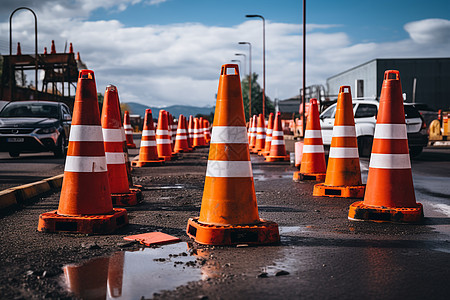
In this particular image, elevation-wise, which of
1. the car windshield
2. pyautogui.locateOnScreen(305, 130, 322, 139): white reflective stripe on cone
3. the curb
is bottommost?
the curb

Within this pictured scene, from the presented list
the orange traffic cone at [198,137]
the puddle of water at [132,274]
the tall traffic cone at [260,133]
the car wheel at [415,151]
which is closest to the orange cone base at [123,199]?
the puddle of water at [132,274]

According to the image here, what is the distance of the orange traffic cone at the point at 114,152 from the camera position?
674 cm

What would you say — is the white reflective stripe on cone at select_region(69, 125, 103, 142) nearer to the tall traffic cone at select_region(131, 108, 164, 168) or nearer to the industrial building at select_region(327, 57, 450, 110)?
the tall traffic cone at select_region(131, 108, 164, 168)

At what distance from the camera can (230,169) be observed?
4.71 m

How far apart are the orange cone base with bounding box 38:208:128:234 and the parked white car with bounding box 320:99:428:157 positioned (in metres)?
12.1

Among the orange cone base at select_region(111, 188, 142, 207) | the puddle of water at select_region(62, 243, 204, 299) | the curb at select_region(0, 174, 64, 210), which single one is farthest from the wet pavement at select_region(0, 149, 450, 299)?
the curb at select_region(0, 174, 64, 210)

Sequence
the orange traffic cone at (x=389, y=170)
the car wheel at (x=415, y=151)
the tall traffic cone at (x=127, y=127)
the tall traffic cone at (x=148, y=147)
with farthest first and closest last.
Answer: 1. the tall traffic cone at (x=127, y=127)
2. the car wheel at (x=415, y=151)
3. the tall traffic cone at (x=148, y=147)
4. the orange traffic cone at (x=389, y=170)

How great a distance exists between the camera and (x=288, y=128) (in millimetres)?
42125

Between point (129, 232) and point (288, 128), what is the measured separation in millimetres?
37610

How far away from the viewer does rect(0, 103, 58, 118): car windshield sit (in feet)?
53.3

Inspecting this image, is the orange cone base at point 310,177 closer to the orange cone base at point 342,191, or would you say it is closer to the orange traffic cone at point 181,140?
the orange cone base at point 342,191

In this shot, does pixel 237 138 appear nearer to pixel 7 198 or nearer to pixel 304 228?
pixel 304 228

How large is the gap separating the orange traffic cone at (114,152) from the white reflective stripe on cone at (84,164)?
1.45 metres

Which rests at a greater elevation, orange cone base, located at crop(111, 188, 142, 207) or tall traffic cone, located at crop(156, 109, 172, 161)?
tall traffic cone, located at crop(156, 109, 172, 161)
